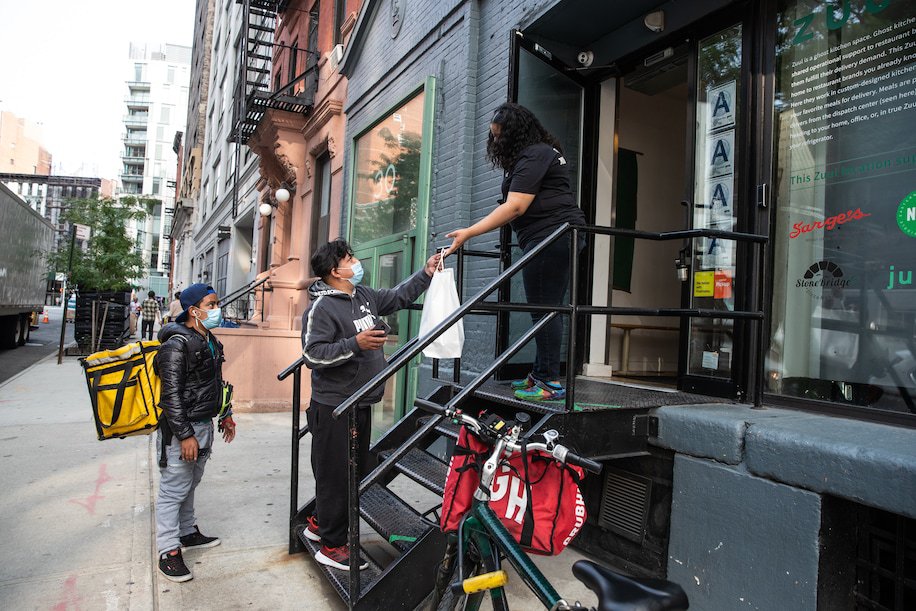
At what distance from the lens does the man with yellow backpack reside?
3633mm

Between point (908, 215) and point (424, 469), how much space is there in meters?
2.87

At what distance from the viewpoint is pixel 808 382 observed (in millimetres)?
3520

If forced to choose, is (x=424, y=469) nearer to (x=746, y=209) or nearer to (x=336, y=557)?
(x=336, y=557)

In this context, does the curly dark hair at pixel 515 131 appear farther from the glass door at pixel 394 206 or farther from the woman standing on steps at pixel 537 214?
the glass door at pixel 394 206

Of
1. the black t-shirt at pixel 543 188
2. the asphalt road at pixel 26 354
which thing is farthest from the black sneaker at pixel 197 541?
the asphalt road at pixel 26 354

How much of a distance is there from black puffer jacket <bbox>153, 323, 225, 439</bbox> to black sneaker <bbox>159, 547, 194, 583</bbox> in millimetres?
672

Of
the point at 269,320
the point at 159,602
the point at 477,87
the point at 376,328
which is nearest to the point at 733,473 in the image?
the point at 376,328

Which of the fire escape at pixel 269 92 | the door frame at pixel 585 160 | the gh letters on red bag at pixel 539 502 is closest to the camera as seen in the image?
the gh letters on red bag at pixel 539 502

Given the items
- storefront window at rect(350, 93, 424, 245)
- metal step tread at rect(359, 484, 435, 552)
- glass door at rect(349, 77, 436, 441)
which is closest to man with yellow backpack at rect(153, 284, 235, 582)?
metal step tread at rect(359, 484, 435, 552)

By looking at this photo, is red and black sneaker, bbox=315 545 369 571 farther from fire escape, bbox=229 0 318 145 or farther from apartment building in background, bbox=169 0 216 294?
apartment building in background, bbox=169 0 216 294

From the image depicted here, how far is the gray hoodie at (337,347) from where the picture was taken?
3.39m

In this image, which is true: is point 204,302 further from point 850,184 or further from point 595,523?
point 850,184

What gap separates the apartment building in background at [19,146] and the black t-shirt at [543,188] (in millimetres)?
105642

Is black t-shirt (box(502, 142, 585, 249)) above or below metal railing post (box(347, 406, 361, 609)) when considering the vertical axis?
above
